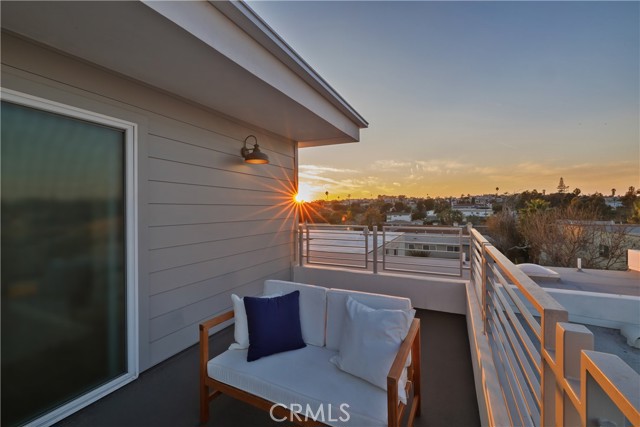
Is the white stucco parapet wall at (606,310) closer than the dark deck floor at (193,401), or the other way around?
the dark deck floor at (193,401)

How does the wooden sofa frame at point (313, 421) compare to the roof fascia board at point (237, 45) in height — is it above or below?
below

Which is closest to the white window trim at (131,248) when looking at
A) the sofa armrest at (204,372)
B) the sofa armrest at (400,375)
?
the sofa armrest at (204,372)

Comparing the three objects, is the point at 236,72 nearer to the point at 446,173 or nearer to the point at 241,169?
the point at 241,169

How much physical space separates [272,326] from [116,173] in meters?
1.83

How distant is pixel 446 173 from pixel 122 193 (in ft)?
27.1

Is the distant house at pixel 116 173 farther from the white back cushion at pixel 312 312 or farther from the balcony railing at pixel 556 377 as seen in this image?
the balcony railing at pixel 556 377

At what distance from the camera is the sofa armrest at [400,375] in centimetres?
140

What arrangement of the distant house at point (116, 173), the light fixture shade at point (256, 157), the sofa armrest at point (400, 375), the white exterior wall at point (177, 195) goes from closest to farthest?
the sofa armrest at point (400, 375) < the distant house at point (116, 173) < the white exterior wall at point (177, 195) < the light fixture shade at point (256, 157)

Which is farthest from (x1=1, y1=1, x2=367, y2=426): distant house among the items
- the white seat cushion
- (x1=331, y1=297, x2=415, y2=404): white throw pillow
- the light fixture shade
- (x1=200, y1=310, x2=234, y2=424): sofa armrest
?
(x1=331, y1=297, x2=415, y2=404): white throw pillow

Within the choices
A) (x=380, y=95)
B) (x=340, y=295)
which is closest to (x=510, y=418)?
(x=340, y=295)

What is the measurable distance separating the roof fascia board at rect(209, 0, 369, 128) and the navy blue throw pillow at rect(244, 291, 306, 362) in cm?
206

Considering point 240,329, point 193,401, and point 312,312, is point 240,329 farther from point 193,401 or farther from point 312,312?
point 193,401

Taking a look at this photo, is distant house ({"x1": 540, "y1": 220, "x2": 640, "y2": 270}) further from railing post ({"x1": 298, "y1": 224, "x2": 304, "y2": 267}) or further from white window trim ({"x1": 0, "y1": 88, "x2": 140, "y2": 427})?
white window trim ({"x1": 0, "y1": 88, "x2": 140, "y2": 427})

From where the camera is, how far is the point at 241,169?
12.3 feet
